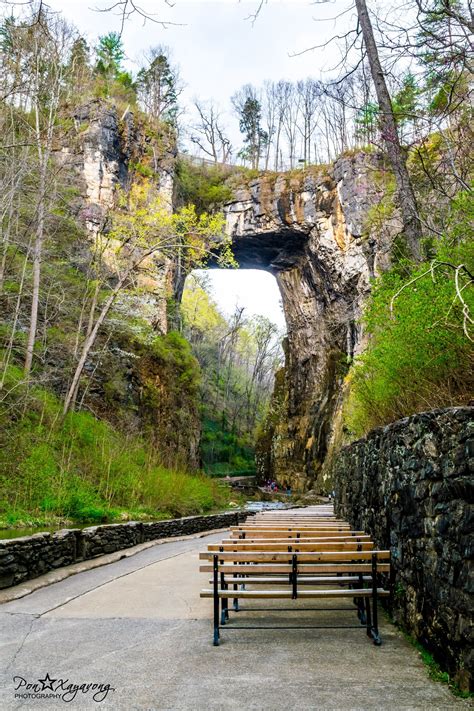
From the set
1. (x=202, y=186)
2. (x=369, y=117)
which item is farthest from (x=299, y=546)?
(x=202, y=186)

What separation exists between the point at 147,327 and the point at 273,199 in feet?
51.5

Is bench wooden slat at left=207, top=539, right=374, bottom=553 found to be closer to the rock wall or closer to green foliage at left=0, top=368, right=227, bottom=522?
the rock wall

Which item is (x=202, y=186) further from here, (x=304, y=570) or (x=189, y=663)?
(x=189, y=663)

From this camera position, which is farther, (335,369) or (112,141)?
(335,369)

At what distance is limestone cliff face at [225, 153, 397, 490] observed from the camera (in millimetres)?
29125

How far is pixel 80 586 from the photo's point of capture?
636 centimetres

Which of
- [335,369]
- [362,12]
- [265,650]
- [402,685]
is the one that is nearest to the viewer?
[402,685]

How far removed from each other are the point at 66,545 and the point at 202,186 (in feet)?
97.9

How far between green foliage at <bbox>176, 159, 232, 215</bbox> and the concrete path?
3021 cm

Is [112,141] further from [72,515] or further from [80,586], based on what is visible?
[80,586]

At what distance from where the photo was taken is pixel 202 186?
33812mm

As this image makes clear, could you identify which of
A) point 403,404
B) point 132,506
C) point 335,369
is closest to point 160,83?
point 335,369

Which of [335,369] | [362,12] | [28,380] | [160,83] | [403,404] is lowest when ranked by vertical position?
[403,404]

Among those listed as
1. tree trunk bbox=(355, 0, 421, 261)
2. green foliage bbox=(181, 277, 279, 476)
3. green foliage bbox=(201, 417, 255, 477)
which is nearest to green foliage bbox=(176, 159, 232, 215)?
green foliage bbox=(181, 277, 279, 476)
